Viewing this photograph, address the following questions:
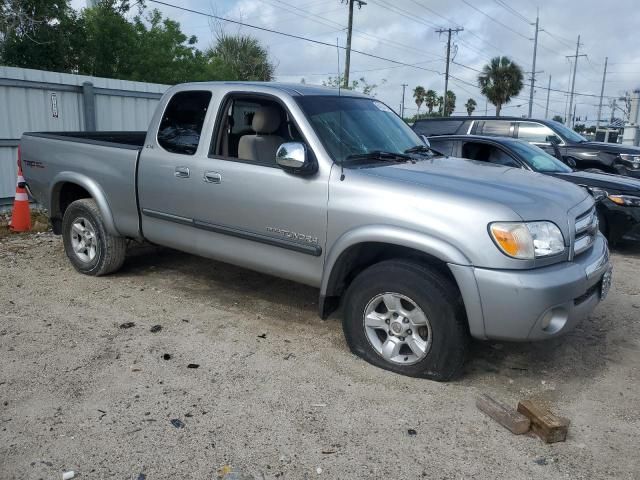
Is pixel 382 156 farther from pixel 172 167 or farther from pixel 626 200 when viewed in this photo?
pixel 626 200

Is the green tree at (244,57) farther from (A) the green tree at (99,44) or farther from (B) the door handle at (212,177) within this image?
(B) the door handle at (212,177)

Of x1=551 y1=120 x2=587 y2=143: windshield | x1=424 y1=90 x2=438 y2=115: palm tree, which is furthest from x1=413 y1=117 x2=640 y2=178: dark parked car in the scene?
x1=424 y1=90 x2=438 y2=115: palm tree

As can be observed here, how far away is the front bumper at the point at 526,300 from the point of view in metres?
3.34

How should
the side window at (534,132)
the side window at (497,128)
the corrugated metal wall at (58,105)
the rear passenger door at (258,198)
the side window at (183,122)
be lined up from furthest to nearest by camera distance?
the side window at (497,128) < the side window at (534,132) < the corrugated metal wall at (58,105) < the side window at (183,122) < the rear passenger door at (258,198)

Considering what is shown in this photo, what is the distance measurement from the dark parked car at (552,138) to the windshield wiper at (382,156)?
18.3 ft

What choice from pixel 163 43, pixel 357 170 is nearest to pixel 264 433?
pixel 357 170

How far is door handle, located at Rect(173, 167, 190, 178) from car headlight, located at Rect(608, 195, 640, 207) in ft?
17.6

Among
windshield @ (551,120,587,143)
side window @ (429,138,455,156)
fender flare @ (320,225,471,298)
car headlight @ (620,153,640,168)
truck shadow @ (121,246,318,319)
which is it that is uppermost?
windshield @ (551,120,587,143)

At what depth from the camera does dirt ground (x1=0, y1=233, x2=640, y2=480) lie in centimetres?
296

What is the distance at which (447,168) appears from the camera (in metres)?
4.28

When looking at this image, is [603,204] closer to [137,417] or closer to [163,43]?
[137,417]

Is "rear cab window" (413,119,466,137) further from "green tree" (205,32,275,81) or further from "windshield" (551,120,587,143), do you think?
"green tree" (205,32,275,81)

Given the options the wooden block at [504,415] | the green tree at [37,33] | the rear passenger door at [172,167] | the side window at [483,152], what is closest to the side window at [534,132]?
the side window at [483,152]

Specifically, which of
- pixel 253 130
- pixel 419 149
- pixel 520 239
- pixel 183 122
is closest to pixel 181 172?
pixel 183 122
